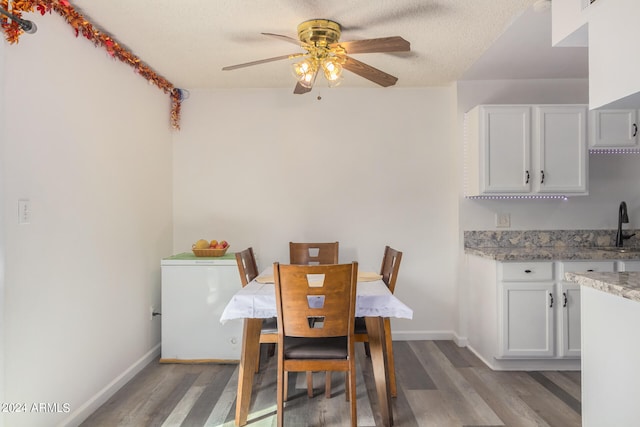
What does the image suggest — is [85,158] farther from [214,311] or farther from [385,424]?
[385,424]

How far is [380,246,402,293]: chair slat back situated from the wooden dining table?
205 mm

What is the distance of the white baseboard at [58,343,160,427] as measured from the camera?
2301mm

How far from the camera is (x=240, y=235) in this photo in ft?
12.9

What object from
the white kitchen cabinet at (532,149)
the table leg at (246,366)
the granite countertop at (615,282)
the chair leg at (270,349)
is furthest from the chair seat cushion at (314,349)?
the white kitchen cabinet at (532,149)

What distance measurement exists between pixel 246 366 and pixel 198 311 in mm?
1038

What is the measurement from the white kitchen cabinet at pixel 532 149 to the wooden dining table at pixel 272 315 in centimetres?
159

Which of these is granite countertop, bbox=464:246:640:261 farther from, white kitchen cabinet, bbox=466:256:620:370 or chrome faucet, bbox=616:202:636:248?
chrome faucet, bbox=616:202:636:248

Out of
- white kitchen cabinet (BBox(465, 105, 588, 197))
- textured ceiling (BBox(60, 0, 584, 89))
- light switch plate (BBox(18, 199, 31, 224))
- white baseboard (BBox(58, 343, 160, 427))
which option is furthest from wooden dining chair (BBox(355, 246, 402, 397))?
light switch plate (BBox(18, 199, 31, 224))

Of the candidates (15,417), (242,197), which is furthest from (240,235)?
(15,417)

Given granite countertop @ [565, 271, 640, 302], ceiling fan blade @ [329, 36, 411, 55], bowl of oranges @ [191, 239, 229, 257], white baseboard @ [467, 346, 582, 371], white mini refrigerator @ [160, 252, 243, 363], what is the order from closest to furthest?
granite countertop @ [565, 271, 640, 302] < ceiling fan blade @ [329, 36, 411, 55] < white baseboard @ [467, 346, 582, 371] < white mini refrigerator @ [160, 252, 243, 363] < bowl of oranges @ [191, 239, 229, 257]

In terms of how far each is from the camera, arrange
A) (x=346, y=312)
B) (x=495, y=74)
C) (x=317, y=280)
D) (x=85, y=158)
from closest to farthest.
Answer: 1. (x=346, y=312)
2. (x=85, y=158)
3. (x=317, y=280)
4. (x=495, y=74)

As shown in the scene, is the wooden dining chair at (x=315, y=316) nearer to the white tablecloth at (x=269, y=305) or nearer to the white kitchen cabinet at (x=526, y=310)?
the white tablecloth at (x=269, y=305)

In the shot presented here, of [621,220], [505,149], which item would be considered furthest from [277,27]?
[621,220]

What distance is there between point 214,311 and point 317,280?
1.06 meters
